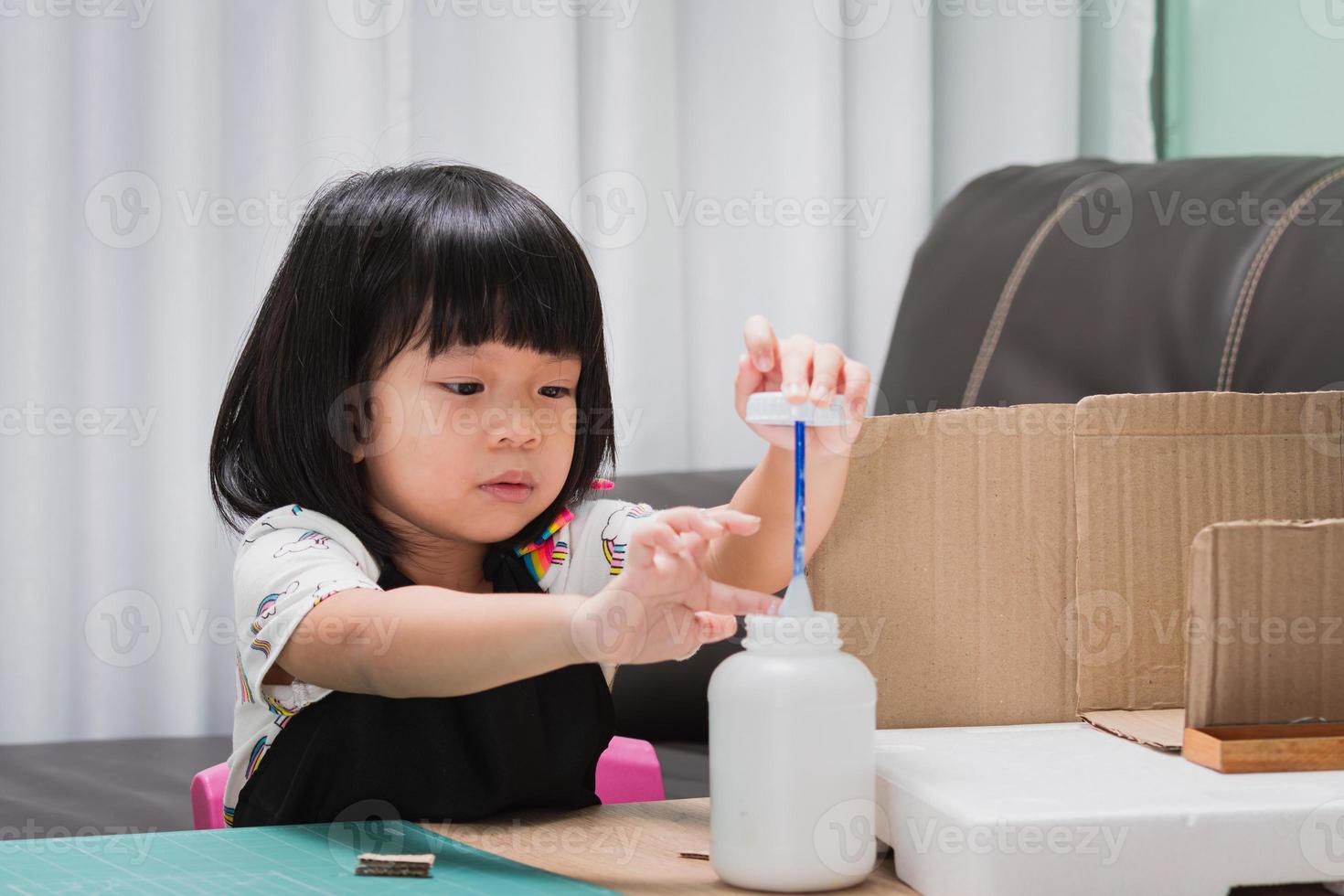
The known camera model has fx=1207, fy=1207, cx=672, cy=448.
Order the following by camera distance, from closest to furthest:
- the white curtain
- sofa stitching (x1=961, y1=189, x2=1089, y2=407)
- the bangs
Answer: the bangs < sofa stitching (x1=961, y1=189, x2=1089, y2=407) < the white curtain

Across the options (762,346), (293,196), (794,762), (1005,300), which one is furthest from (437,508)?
(293,196)

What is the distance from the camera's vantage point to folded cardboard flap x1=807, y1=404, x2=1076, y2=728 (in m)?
0.67

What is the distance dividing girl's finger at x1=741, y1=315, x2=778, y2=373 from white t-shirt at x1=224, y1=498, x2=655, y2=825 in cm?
26

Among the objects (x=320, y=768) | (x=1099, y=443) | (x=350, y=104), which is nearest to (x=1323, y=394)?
(x=1099, y=443)

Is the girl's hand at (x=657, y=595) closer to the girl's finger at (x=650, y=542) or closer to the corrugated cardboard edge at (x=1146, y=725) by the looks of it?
the girl's finger at (x=650, y=542)

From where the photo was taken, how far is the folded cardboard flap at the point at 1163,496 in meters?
0.68

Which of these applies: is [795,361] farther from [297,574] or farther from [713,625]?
[297,574]

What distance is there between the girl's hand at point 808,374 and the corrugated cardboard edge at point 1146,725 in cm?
21

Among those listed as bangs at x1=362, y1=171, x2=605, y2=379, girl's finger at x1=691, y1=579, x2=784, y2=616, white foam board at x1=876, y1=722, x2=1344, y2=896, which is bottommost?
white foam board at x1=876, y1=722, x2=1344, y2=896

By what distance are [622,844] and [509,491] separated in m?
0.28

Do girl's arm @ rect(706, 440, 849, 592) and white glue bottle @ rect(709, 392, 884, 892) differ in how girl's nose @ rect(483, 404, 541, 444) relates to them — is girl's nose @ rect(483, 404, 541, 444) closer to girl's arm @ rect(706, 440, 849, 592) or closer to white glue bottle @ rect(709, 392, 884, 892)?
girl's arm @ rect(706, 440, 849, 592)

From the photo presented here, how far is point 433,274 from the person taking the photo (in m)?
0.82

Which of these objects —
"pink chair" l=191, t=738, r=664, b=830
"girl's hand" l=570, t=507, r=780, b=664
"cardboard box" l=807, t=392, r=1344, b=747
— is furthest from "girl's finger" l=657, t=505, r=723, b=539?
"pink chair" l=191, t=738, r=664, b=830

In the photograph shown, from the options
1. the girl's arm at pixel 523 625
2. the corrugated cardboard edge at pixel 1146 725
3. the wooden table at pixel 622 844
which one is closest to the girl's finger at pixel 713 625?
the girl's arm at pixel 523 625
